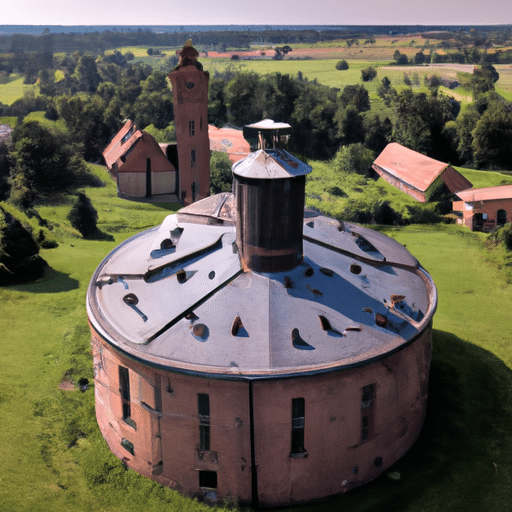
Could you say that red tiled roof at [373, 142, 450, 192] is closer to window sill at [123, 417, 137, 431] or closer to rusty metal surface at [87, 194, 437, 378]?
rusty metal surface at [87, 194, 437, 378]

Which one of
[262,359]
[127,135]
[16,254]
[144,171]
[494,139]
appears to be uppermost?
[127,135]

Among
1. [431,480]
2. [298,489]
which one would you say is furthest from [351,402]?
[431,480]

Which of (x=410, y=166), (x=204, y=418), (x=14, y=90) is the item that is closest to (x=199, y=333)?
(x=204, y=418)

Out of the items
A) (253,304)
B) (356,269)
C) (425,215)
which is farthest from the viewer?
(425,215)

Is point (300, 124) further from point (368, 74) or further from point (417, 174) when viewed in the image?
point (368, 74)

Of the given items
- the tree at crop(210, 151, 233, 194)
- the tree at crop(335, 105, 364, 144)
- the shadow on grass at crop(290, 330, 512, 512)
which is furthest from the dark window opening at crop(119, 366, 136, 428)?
the tree at crop(335, 105, 364, 144)

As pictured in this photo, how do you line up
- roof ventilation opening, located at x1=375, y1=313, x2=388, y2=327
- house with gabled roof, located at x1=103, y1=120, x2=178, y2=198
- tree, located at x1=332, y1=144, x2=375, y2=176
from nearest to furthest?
roof ventilation opening, located at x1=375, y1=313, x2=388, y2=327
house with gabled roof, located at x1=103, y1=120, x2=178, y2=198
tree, located at x1=332, y1=144, x2=375, y2=176
